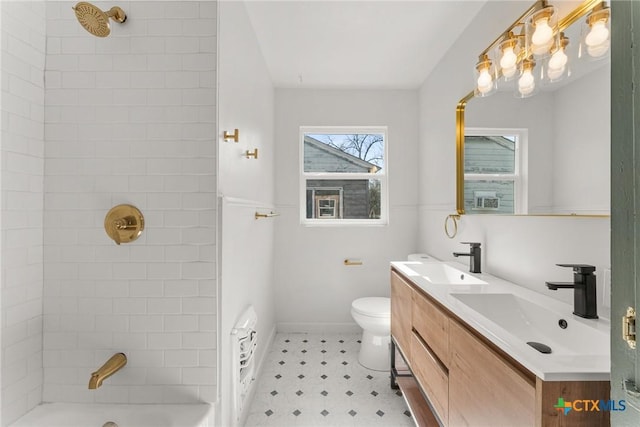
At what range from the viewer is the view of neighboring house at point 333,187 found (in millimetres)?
2914

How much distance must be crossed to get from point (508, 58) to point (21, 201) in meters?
2.20

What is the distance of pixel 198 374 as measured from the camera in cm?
123

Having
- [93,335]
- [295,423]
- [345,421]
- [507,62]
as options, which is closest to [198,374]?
[93,335]

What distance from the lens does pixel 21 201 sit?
44.9 inches

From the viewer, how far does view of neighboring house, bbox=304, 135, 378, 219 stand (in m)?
2.91

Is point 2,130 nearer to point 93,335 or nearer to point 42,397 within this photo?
point 93,335

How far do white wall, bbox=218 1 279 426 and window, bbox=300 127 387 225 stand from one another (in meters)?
0.51

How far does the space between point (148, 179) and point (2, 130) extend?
1.62ft

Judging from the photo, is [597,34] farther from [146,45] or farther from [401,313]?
[146,45]

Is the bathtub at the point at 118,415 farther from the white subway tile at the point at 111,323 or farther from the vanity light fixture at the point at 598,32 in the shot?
the vanity light fixture at the point at 598,32

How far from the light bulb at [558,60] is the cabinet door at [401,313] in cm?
118

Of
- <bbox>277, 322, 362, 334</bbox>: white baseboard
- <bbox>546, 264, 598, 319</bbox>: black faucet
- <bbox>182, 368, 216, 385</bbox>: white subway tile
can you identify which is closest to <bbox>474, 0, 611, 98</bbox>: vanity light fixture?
<bbox>546, 264, 598, 319</bbox>: black faucet

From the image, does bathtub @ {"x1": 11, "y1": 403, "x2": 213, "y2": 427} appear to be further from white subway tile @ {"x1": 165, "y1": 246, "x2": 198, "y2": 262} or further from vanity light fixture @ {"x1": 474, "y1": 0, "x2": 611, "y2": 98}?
vanity light fixture @ {"x1": 474, "y1": 0, "x2": 611, "y2": 98}

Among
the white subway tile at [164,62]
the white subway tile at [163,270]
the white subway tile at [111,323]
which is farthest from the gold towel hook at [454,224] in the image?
the white subway tile at [111,323]
